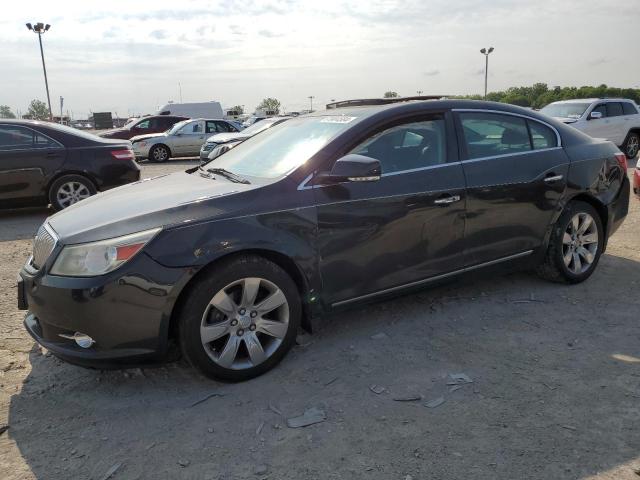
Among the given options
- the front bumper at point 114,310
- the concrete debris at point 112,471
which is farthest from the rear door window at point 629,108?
the concrete debris at point 112,471

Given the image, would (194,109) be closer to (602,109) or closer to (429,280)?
(602,109)

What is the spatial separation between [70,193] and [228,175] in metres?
5.34

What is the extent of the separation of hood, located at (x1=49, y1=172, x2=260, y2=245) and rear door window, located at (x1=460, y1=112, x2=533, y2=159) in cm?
169

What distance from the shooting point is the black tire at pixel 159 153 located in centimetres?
1894

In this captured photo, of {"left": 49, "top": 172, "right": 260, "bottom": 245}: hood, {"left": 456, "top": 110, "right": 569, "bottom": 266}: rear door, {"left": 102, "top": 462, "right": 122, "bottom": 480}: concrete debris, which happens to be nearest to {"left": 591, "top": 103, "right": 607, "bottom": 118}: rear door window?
{"left": 456, "top": 110, "right": 569, "bottom": 266}: rear door

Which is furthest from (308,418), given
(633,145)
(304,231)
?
(633,145)

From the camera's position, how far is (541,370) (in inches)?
130

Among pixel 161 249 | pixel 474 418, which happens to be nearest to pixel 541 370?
pixel 474 418

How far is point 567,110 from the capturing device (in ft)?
50.5

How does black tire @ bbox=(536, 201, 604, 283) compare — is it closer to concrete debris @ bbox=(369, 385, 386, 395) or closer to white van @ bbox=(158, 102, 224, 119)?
concrete debris @ bbox=(369, 385, 386, 395)

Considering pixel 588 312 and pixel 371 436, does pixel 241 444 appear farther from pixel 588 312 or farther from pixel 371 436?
pixel 588 312

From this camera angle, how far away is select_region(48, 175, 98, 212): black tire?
8.09 metres

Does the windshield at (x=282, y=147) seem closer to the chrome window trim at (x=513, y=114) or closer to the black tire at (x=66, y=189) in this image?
the chrome window trim at (x=513, y=114)

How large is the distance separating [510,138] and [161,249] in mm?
2846
